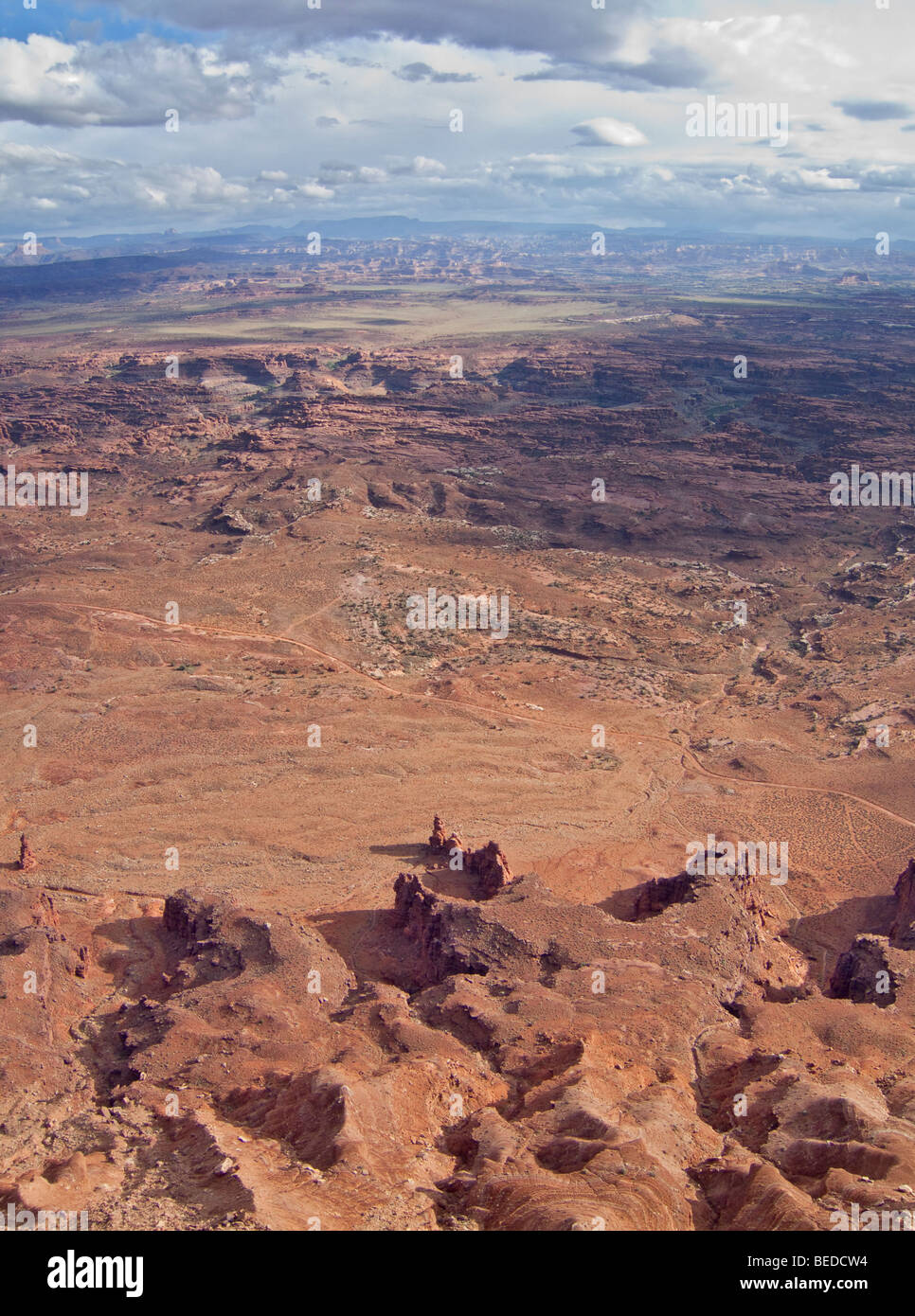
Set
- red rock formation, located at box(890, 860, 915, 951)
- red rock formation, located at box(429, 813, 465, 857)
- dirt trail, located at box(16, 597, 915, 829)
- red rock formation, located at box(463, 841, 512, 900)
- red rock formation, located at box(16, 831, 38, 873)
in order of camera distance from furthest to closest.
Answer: dirt trail, located at box(16, 597, 915, 829), red rock formation, located at box(429, 813, 465, 857), red rock formation, located at box(16, 831, 38, 873), red rock formation, located at box(463, 841, 512, 900), red rock formation, located at box(890, 860, 915, 951)

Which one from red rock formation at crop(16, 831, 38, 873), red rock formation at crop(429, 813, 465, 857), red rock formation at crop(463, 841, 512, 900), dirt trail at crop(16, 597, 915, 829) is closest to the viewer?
red rock formation at crop(463, 841, 512, 900)

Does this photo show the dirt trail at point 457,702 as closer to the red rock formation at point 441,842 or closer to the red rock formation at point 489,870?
the red rock formation at point 441,842

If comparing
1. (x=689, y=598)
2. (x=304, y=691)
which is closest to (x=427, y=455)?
(x=689, y=598)

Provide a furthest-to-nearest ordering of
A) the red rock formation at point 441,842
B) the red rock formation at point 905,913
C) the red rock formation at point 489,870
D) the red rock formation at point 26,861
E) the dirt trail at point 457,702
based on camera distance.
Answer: the dirt trail at point 457,702, the red rock formation at point 441,842, the red rock formation at point 26,861, the red rock formation at point 489,870, the red rock formation at point 905,913

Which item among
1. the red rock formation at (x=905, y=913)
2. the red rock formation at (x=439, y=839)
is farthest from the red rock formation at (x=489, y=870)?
the red rock formation at (x=905, y=913)

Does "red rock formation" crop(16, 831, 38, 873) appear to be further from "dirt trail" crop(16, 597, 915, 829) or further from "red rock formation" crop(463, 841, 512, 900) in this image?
"dirt trail" crop(16, 597, 915, 829)

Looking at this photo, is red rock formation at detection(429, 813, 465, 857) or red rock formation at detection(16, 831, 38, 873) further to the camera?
red rock formation at detection(429, 813, 465, 857)

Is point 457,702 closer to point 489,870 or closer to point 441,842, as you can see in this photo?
point 441,842

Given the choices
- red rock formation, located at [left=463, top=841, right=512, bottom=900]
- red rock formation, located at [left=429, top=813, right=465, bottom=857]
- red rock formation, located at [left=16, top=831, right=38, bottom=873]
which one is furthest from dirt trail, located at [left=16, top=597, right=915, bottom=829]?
red rock formation, located at [left=16, top=831, right=38, bottom=873]

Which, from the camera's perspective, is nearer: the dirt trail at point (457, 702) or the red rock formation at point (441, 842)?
the red rock formation at point (441, 842)
